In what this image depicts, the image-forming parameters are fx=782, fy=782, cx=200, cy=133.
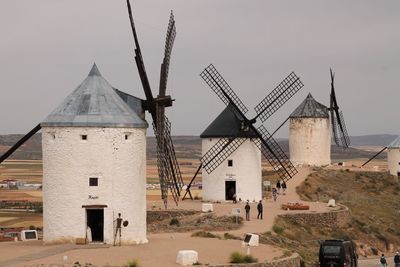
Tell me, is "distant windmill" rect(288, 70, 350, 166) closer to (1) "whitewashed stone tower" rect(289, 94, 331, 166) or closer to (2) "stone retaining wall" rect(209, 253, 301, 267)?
(1) "whitewashed stone tower" rect(289, 94, 331, 166)

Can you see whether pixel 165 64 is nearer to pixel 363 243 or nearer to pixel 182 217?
pixel 182 217

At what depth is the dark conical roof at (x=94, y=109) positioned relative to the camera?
92.8 ft

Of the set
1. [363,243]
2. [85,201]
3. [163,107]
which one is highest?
[163,107]

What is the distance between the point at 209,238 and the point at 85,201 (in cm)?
612

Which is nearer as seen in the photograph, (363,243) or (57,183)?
(57,183)

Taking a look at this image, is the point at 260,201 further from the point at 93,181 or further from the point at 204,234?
the point at 93,181

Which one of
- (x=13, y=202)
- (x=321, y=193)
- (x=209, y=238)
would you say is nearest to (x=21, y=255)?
(x=209, y=238)

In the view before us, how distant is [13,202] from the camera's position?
233ft

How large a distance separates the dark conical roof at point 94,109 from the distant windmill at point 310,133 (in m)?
35.0

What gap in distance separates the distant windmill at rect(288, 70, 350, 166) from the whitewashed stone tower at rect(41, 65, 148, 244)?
36077 millimetres

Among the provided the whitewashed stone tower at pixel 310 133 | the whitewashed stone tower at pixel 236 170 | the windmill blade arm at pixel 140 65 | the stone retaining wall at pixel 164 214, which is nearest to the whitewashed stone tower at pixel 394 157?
the whitewashed stone tower at pixel 310 133

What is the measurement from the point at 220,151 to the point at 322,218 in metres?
7.97

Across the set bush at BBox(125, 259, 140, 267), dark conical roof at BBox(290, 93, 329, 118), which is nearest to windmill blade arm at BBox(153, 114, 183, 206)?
bush at BBox(125, 259, 140, 267)

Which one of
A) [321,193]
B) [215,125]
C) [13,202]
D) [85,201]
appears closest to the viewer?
[85,201]
